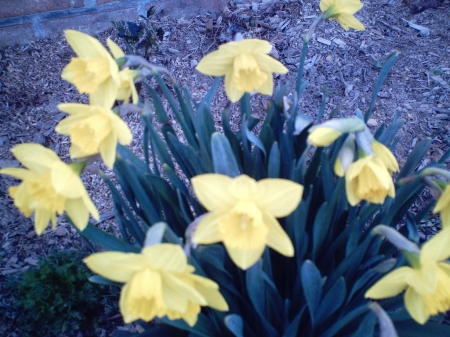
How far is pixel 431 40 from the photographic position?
9.75ft

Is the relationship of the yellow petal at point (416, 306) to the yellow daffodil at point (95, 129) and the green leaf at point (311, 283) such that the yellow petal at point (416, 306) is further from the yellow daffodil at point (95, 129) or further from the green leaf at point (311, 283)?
the yellow daffodil at point (95, 129)

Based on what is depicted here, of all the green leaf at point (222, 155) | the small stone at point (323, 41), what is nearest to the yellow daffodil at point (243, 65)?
the green leaf at point (222, 155)

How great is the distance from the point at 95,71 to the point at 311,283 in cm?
78

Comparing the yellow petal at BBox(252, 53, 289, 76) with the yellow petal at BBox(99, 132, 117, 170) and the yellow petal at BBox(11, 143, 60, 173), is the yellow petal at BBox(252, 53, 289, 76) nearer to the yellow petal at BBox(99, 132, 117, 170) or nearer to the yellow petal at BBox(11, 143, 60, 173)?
the yellow petal at BBox(99, 132, 117, 170)

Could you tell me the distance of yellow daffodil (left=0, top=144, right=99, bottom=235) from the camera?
924 millimetres

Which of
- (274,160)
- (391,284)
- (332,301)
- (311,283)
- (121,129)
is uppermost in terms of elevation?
(121,129)

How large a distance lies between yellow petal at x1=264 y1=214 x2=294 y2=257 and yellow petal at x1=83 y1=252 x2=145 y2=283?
0.90ft

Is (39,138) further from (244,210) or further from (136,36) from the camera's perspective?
(244,210)

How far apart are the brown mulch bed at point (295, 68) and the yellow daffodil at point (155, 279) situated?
1283 millimetres

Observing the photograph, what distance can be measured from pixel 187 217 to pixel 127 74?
0.49 meters

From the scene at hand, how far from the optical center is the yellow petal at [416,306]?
90cm

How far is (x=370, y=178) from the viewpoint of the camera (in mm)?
985

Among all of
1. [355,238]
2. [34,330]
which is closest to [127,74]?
[355,238]

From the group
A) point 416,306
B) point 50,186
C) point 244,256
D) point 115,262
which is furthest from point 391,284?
point 50,186
